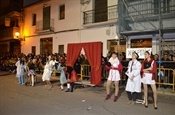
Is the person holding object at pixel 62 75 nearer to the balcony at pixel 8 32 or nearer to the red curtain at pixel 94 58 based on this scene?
the red curtain at pixel 94 58

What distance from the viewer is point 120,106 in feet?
25.7

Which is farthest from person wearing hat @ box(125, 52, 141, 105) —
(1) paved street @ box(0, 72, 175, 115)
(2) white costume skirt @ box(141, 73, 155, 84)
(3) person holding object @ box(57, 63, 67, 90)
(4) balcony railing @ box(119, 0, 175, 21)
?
(4) balcony railing @ box(119, 0, 175, 21)

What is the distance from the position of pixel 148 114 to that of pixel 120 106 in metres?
1.20

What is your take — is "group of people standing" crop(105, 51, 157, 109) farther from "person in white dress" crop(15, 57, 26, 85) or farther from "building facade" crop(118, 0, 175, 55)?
"person in white dress" crop(15, 57, 26, 85)

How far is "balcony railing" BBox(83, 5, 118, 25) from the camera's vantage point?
16477 mm

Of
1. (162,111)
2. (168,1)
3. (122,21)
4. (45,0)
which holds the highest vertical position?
(45,0)

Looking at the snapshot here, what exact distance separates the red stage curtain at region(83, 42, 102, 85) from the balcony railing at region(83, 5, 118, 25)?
5053 millimetres

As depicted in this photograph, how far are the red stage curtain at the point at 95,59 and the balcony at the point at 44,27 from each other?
1054cm

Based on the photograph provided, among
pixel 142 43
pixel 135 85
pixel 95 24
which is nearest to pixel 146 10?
pixel 142 43

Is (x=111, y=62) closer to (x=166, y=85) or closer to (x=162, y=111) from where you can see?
(x=162, y=111)

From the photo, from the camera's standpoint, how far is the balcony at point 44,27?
72.3ft

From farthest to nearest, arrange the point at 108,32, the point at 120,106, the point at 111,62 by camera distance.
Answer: the point at 108,32 < the point at 111,62 < the point at 120,106

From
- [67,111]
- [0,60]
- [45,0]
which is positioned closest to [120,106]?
[67,111]

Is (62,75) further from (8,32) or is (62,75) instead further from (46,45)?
(8,32)
